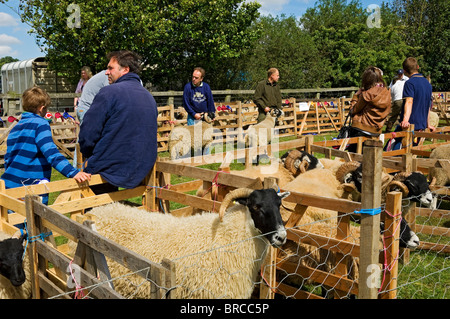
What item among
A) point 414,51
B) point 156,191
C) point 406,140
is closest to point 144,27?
point 406,140

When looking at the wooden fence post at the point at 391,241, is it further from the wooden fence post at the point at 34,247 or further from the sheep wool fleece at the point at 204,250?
the wooden fence post at the point at 34,247

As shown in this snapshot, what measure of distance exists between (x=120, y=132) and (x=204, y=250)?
151 centimetres

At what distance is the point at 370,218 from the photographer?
2.71m

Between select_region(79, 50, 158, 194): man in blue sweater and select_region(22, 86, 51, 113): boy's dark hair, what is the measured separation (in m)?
0.45

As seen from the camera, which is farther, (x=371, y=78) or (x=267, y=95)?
(x=267, y=95)

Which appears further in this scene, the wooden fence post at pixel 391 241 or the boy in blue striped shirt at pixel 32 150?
the boy in blue striped shirt at pixel 32 150

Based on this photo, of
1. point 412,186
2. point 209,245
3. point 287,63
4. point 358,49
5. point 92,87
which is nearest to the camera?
point 209,245

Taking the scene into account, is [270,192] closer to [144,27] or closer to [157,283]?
[157,283]

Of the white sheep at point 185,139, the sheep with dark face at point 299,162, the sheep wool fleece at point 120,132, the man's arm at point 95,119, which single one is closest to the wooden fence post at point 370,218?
the sheep wool fleece at point 120,132

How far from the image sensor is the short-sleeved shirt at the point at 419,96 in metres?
7.34

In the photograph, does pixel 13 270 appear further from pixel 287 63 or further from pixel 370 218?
pixel 287 63

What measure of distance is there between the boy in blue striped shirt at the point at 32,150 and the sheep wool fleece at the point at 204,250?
2.70 feet

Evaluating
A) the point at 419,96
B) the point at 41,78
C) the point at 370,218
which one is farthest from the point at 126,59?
the point at 41,78
